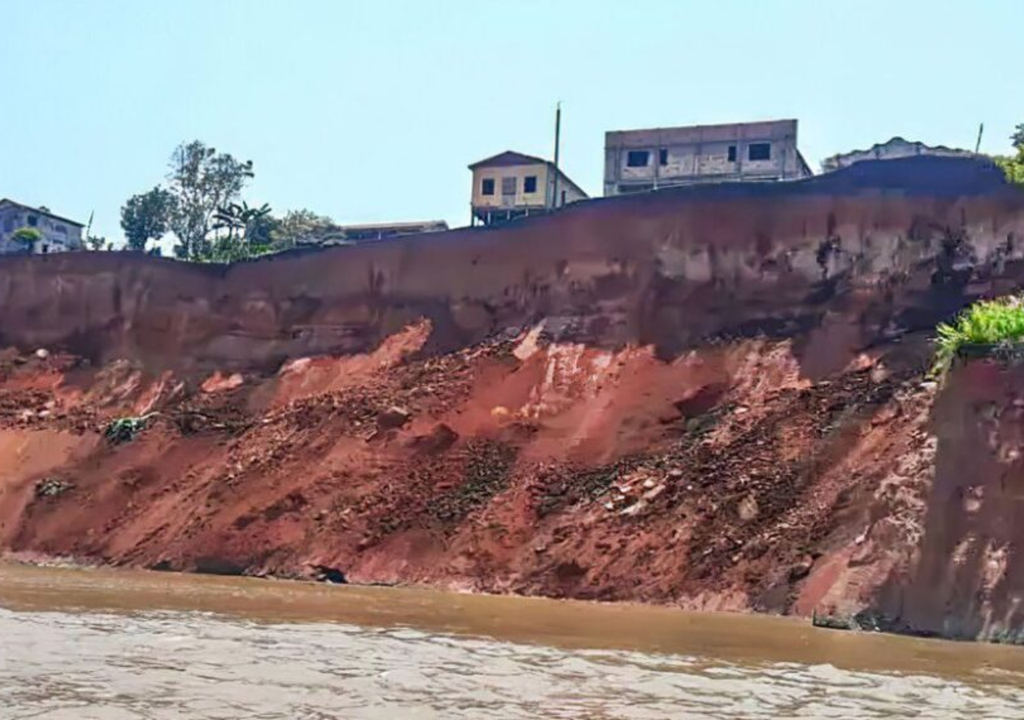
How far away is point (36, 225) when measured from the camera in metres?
65.6

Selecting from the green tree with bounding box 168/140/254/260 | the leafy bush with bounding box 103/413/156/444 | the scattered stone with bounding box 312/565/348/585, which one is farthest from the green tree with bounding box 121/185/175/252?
the scattered stone with bounding box 312/565/348/585

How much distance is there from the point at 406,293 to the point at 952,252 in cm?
Answer: 1383

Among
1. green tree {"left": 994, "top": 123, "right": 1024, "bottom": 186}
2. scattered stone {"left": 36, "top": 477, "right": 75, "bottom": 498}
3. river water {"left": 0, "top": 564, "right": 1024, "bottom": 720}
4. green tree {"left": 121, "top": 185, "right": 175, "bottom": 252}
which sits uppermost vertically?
green tree {"left": 121, "top": 185, "right": 175, "bottom": 252}

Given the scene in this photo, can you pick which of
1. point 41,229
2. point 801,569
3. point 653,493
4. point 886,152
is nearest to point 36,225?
point 41,229

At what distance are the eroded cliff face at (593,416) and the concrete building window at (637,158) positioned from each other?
19.2 meters

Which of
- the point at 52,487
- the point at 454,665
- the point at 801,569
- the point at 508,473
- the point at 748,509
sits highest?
the point at 508,473

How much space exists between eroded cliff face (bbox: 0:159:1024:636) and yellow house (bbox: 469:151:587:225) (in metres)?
18.6

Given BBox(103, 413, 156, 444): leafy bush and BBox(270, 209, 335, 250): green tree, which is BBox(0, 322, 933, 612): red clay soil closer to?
BBox(103, 413, 156, 444): leafy bush

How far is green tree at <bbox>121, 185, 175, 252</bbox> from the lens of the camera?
5891 cm

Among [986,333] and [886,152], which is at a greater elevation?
[886,152]

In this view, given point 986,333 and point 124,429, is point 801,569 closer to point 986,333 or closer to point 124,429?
point 986,333

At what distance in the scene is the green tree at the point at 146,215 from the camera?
58.9 m

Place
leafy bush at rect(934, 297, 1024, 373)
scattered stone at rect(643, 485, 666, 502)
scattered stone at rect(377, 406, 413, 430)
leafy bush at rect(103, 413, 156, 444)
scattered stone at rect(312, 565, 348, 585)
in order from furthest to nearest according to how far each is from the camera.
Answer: leafy bush at rect(103, 413, 156, 444) < scattered stone at rect(377, 406, 413, 430) < scattered stone at rect(312, 565, 348, 585) < scattered stone at rect(643, 485, 666, 502) < leafy bush at rect(934, 297, 1024, 373)

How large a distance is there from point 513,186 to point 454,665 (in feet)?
A: 137
